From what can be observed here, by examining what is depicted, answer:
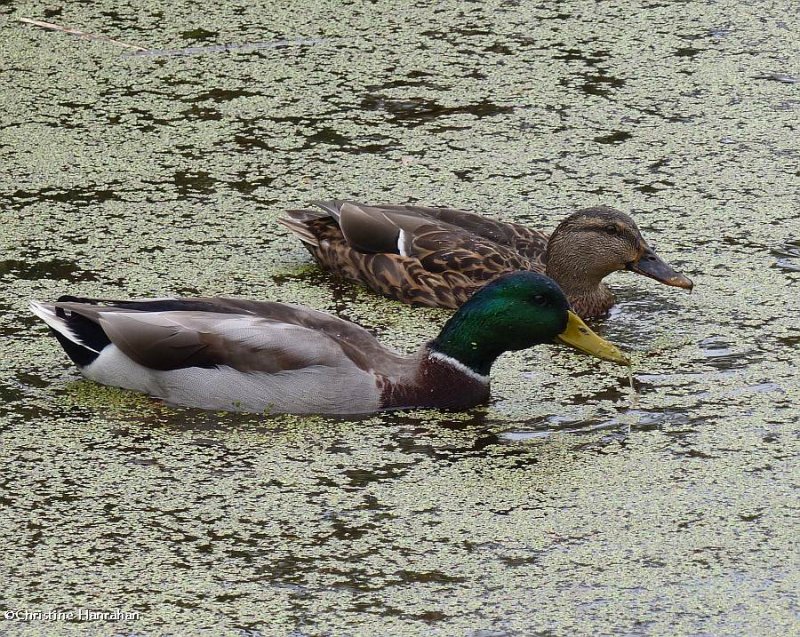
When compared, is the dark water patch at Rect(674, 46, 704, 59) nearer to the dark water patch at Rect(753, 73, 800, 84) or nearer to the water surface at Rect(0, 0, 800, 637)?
the water surface at Rect(0, 0, 800, 637)

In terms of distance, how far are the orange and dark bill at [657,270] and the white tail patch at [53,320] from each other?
80.3 inches

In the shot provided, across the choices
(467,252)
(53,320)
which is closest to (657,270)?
(467,252)

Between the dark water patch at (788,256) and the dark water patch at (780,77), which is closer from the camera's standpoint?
the dark water patch at (788,256)

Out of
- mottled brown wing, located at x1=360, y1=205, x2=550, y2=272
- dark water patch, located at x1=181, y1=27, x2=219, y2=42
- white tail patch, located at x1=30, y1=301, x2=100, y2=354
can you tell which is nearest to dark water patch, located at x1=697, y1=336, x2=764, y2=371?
mottled brown wing, located at x1=360, y1=205, x2=550, y2=272

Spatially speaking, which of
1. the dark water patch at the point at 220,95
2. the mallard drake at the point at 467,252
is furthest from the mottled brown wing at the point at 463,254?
the dark water patch at the point at 220,95

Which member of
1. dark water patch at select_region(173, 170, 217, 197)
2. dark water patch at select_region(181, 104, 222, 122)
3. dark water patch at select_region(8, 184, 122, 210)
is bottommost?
dark water patch at select_region(8, 184, 122, 210)

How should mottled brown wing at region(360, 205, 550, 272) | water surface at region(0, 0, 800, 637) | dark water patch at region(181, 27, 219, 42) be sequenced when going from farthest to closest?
dark water patch at region(181, 27, 219, 42) < mottled brown wing at region(360, 205, 550, 272) < water surface at region(0, 0, 800, 637)

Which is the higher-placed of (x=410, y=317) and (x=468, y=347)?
(x=468, y=347)

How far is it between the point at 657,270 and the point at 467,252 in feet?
2.30

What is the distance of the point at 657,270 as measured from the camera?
6.10 m

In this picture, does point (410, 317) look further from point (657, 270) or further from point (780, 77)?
point (780, 77)

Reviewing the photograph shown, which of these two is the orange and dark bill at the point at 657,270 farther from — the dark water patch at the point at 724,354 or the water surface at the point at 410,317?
the dark water patch at the point at 724,354

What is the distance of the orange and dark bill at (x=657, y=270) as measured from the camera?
6.02 m

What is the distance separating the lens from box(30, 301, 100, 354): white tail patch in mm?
5398
